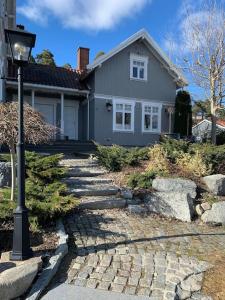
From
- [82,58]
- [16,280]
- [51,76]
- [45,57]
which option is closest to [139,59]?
[82,58]

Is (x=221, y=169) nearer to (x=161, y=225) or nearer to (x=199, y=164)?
(x=199, y=164)

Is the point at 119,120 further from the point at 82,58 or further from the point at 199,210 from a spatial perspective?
the point at 199,210

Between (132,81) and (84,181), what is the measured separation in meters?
10.3

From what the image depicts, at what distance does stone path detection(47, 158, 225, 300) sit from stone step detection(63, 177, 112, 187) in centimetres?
162

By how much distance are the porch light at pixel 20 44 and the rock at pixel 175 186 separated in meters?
4.47

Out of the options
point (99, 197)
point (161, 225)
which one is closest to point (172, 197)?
point (161, 225)

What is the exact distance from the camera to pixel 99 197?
23.7 feet

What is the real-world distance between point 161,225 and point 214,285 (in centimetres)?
234

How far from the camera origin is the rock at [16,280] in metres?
3.41

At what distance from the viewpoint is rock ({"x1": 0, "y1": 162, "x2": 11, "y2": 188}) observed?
22.7 feet

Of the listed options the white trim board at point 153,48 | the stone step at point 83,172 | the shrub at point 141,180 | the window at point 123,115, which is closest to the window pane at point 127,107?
the window at point 123,115

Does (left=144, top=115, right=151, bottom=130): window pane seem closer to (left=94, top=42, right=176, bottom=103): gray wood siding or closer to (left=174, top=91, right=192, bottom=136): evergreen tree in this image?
(left=94, top=42, right=176, bottom=103): gray wood siding

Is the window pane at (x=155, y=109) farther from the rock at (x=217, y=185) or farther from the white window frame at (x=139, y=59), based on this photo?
the rock at (x=217, y=185)

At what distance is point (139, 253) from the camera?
4734mm
